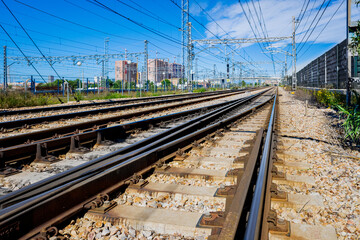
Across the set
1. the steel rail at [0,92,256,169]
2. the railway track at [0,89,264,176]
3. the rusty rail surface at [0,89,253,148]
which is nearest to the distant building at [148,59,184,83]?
the rusty rail surface at [0,89,253,148]

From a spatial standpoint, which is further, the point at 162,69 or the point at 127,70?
the point at 162,69

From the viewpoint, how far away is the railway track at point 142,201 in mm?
2297

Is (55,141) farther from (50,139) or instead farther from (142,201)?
(142,201)

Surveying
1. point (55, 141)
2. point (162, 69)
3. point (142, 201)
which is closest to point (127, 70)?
point (162, 69)

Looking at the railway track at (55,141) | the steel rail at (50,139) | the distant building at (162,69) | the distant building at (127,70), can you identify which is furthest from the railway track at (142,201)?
the distant building at (162,69)

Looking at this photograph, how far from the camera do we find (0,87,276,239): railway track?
7.54ft

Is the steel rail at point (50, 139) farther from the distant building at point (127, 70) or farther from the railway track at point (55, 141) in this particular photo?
the distant building at point (127, 70)

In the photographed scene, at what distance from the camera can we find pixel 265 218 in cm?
243

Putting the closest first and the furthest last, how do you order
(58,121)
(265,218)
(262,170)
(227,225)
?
(227,225), (265,218), (262,170), (58,121)

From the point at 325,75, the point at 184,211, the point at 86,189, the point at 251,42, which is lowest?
the point at 184,211

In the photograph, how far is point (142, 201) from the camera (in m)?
3.02

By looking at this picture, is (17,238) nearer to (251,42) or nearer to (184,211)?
(184,211)

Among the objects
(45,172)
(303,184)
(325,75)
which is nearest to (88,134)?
(45,172)

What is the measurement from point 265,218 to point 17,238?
2063 mm
